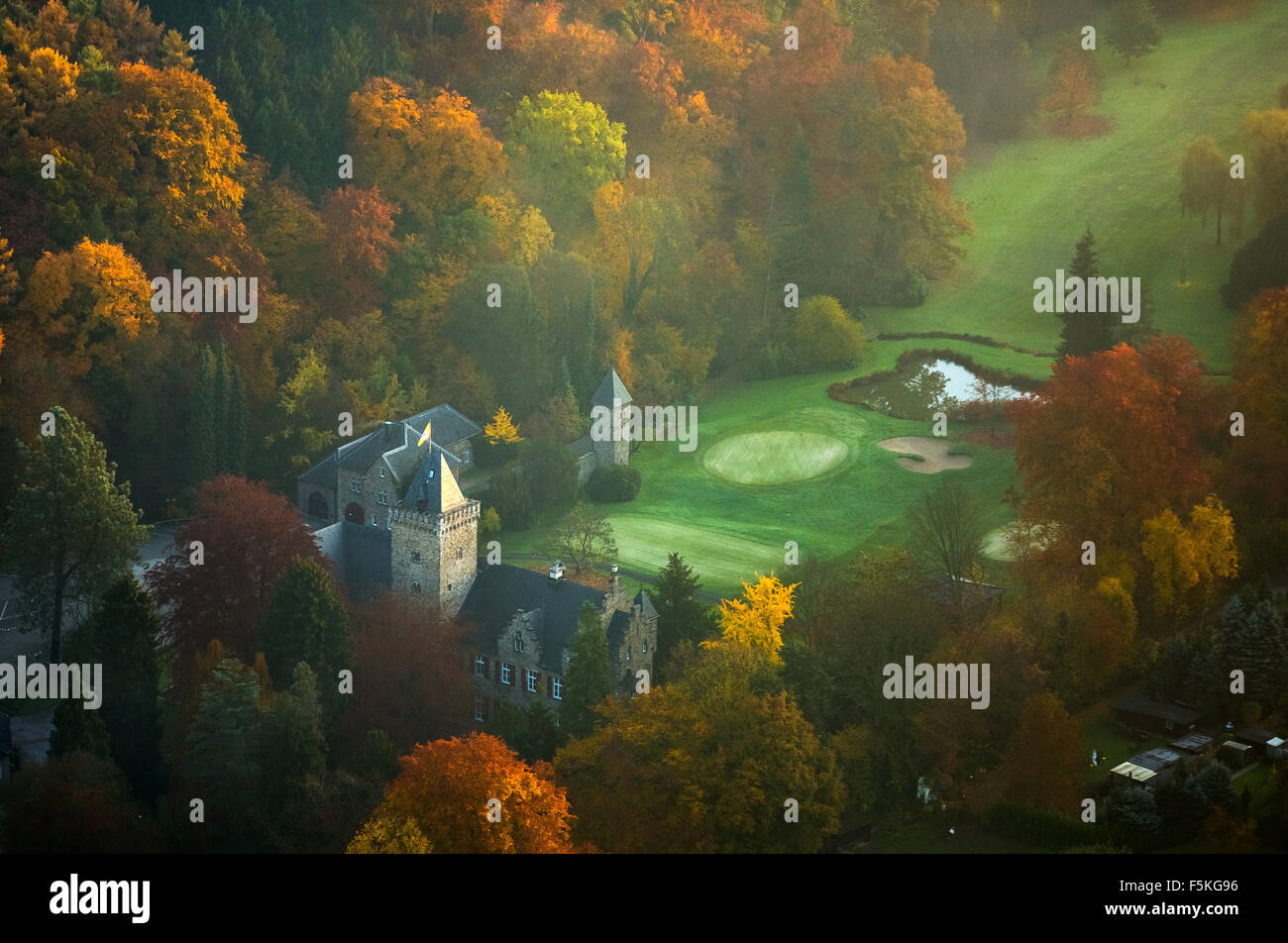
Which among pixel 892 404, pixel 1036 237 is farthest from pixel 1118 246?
pixel 892 404

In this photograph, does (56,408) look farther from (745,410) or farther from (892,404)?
(892,404)

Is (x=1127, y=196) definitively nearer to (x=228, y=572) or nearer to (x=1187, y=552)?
(x=1187, y=552)

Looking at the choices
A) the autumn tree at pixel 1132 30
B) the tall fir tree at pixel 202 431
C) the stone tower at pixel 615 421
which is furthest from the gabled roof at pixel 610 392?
the autumn tree at pixel 1132 30

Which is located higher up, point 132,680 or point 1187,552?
point 1187,552

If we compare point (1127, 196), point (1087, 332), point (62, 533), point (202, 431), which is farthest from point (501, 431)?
point (1127, 196)

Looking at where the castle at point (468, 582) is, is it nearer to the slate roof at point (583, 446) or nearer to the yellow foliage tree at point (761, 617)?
the yellow foliage tree at point (761, 617)
